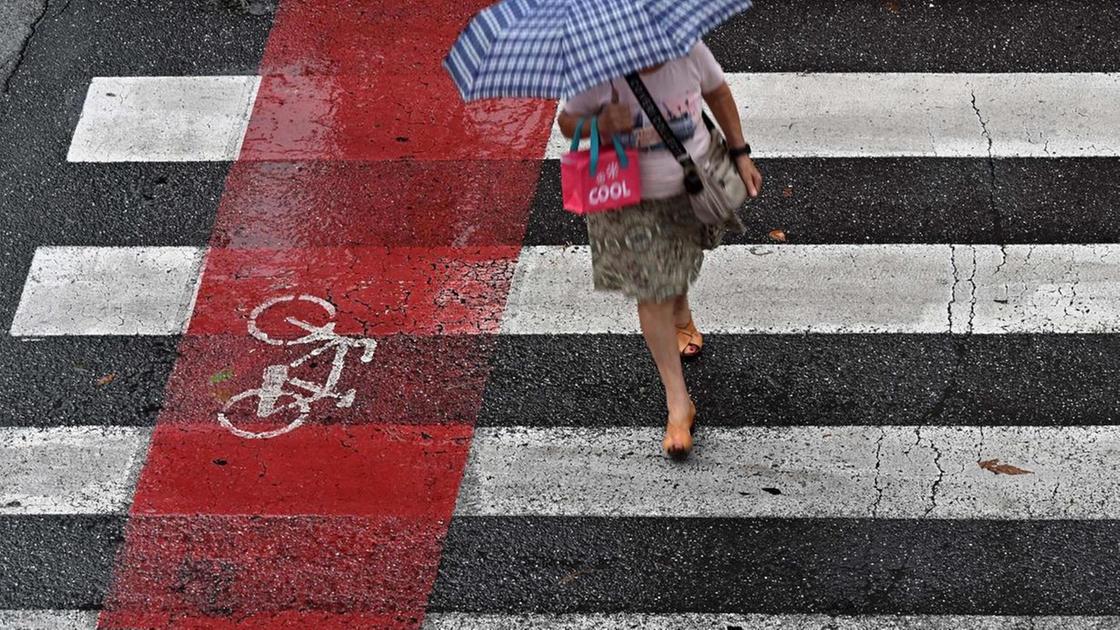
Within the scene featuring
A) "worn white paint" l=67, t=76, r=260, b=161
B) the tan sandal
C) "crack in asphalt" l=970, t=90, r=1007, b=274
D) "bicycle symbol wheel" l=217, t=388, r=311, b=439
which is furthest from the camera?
"worn white paint" l=67, t=76, r=260, b=161

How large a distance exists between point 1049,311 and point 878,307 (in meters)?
0.66

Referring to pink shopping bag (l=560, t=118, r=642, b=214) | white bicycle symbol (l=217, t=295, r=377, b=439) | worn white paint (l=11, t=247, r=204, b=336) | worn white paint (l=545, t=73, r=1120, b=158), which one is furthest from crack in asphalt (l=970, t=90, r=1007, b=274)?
worn white paint (l=11, t=247, r=204, b=336)

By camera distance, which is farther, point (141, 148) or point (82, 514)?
point (141, 148)

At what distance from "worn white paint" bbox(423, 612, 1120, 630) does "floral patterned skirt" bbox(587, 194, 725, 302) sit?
1.09 m

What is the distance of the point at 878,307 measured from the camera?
5.98 meters

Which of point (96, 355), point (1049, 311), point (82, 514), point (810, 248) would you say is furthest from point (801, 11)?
point (82, 514)

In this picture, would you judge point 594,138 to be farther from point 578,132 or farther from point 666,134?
point 666,134

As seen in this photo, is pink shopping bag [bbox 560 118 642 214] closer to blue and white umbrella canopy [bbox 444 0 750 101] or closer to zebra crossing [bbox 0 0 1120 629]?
blue and white umbrella canopy [bbox 444 0 750 101]

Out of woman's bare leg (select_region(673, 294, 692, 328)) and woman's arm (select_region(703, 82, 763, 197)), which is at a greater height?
woman's arm (select_region(703, 82, 763, 197))

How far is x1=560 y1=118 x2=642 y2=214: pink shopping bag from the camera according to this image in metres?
4.77

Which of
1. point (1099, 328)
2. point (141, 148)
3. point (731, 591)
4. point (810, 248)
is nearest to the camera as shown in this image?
point (731, 591)

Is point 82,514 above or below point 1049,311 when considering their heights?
below

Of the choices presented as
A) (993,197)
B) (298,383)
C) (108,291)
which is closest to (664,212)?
(298,383)

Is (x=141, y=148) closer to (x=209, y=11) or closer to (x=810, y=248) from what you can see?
(x=209, y=11)
